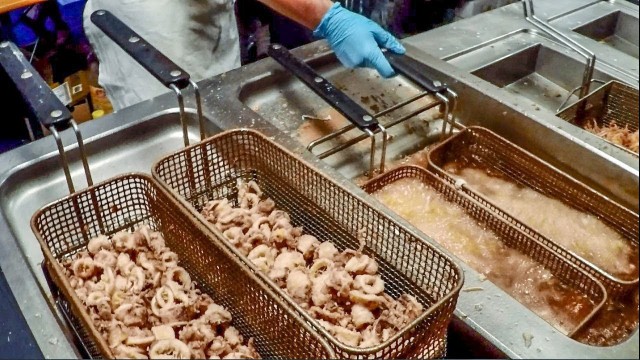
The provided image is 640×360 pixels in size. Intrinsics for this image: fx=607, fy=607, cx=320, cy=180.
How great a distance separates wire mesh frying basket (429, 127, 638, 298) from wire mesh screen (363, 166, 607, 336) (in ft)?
0.06

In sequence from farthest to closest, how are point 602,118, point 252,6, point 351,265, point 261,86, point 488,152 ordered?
point 252,6 < point 261,86 < point 488,152 < point 602,118 < point 351,265

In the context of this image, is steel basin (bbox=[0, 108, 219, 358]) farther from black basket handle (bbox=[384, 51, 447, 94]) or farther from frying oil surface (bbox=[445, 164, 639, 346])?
frying oil surface (bbox=[445, 164, 639, 346])

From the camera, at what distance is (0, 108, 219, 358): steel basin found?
1.09 meters

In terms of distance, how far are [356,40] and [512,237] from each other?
74cm

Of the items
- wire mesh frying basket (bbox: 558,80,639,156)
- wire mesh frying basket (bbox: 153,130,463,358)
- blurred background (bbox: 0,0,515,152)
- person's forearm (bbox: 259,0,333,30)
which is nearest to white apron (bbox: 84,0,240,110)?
person's forearm (bbox: 259,0,333,30)

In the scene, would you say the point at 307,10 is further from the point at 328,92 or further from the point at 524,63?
the point at 524,63

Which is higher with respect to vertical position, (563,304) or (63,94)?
(563,304)

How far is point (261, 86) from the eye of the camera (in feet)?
6.24

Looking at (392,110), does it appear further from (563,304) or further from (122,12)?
(122,12)

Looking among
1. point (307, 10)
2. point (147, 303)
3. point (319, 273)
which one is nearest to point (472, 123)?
point (307, 10)

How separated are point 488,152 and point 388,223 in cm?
65

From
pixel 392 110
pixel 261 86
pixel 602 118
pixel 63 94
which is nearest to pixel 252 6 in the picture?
pixel 63 94

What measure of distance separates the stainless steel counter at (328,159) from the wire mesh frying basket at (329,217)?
7cm

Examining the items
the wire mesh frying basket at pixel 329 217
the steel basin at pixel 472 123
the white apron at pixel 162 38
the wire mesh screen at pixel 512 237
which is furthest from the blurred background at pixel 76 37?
the wire mesh frying basket at pixel 329 217
